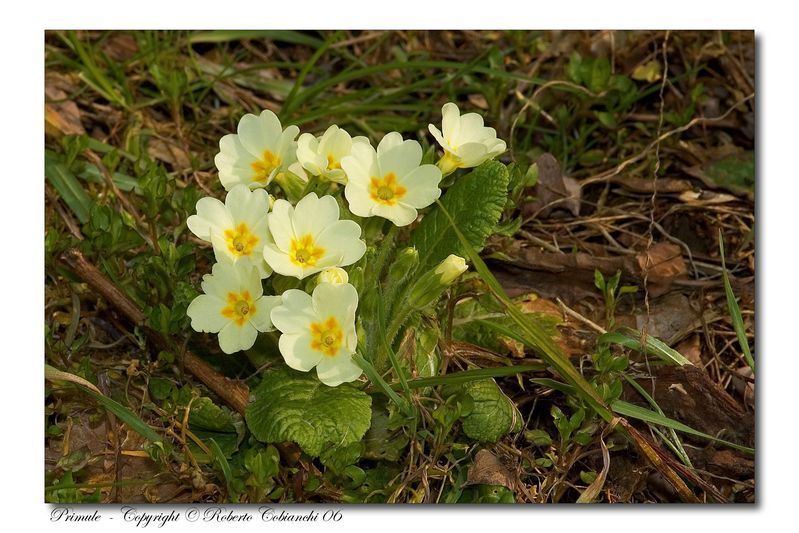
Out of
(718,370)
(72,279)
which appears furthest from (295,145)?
(718,370)

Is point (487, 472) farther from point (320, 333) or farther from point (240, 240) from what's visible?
point (240, 240)

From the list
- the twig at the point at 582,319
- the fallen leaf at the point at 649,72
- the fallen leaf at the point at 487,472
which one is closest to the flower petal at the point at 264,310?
the fallen leaf at the point at 487,472

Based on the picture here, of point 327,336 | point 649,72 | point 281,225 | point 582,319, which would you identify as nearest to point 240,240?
point 281,225

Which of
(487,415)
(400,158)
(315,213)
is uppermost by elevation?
(400,158)

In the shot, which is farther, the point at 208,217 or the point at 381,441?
the point at 381,441

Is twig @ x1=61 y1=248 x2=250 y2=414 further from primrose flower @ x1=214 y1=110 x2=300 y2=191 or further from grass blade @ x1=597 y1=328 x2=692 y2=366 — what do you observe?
grass blade @ x1=597 y1=328 x2=692 y2=366

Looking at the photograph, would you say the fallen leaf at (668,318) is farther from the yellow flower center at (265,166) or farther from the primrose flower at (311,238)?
the yellow flower center at (265,166)

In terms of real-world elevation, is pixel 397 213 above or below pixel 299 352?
above
